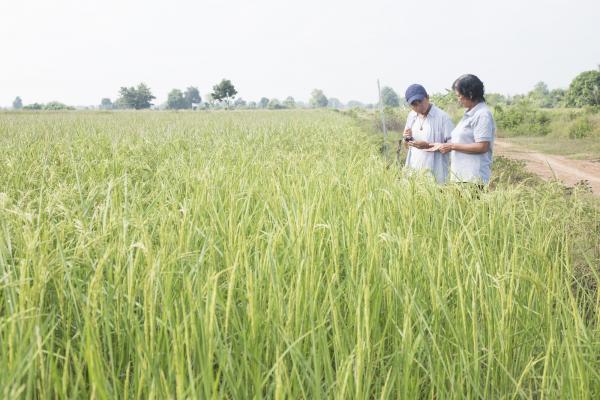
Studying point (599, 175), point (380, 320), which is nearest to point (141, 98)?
point (599, 175)

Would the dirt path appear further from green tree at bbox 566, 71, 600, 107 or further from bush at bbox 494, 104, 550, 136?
green tree at bbox 566, 71, 600, 107

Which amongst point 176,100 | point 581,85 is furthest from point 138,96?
point 581,85

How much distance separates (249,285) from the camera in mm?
1168

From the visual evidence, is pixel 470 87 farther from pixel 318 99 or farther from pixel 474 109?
pixel 318 99

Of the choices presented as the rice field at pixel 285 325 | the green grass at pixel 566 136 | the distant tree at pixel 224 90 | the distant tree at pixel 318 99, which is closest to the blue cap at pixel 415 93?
the rice field at pixel 285 325

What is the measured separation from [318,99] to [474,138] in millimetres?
146755

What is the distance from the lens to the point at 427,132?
4328mm

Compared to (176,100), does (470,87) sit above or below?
below

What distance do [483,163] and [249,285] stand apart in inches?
125

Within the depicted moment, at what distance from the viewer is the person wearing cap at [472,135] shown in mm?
3744

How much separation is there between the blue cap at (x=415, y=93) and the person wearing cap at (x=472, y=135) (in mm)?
377

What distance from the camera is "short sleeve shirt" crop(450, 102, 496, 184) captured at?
374 centimetres

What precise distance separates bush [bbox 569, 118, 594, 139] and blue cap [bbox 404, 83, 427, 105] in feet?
55.9

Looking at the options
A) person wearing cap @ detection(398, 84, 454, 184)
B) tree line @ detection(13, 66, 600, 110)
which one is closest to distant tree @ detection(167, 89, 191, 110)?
tree line @ detection(13, 66, 600, 110)
